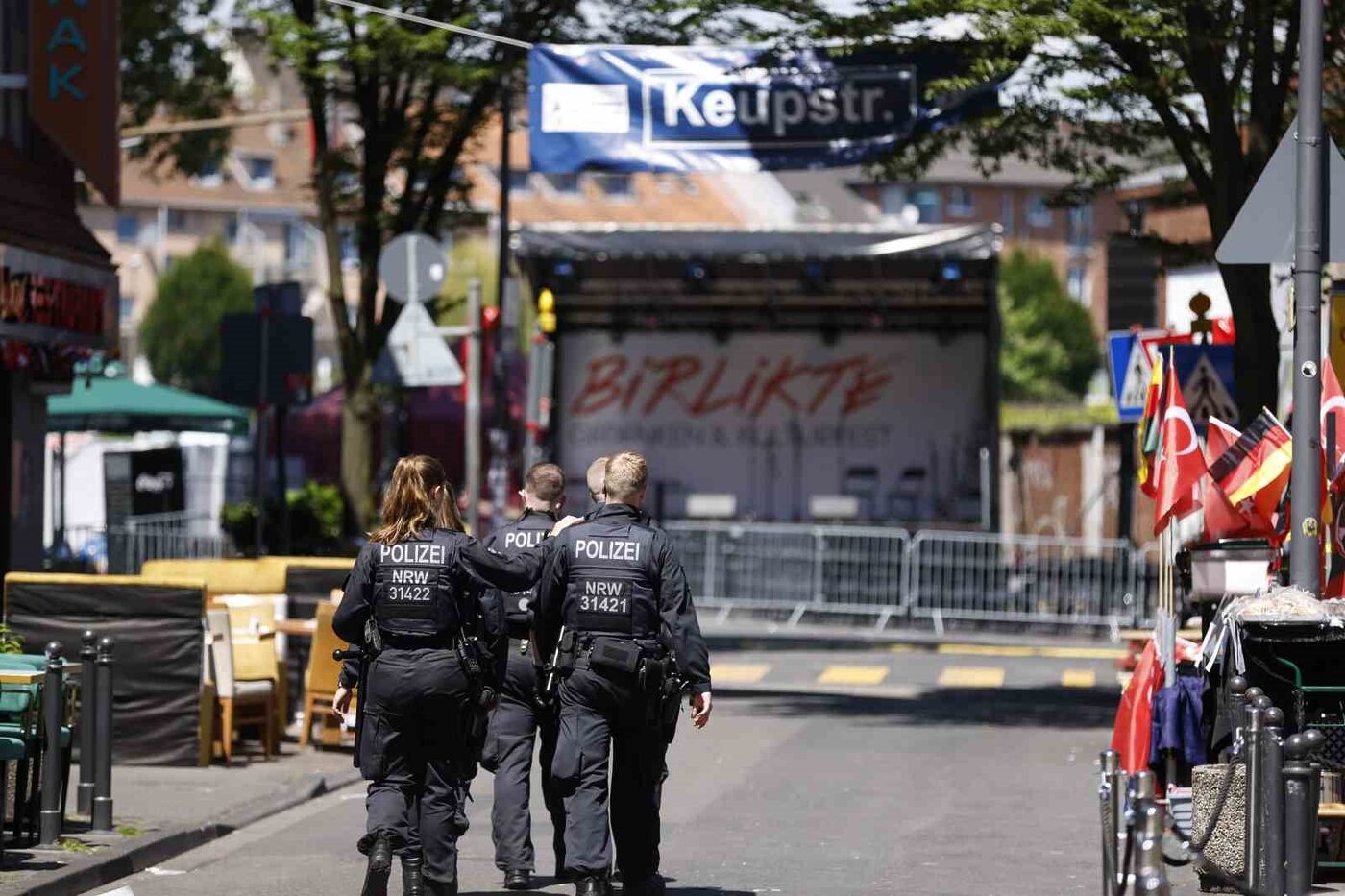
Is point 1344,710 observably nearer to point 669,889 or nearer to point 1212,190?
point 669,889

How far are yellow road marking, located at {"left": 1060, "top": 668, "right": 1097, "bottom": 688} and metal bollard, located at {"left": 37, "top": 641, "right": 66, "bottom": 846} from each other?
12.9m

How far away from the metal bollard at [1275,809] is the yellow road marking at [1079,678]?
13.4m

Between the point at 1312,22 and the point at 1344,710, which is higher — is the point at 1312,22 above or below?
above

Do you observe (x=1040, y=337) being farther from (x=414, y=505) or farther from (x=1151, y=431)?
(x=414, y=505)

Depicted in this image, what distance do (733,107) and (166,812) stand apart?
6.36 metres

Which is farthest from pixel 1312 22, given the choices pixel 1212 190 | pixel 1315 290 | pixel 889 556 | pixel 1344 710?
pixel 889 556

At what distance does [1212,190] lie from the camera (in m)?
16.8

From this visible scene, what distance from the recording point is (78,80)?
1809cm

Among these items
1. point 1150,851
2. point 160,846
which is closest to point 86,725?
point 160,846

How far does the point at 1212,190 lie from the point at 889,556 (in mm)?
12408

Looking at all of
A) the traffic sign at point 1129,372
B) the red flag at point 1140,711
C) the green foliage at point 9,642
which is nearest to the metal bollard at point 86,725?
the green foliage at point 9,642

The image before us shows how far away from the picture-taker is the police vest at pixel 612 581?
9.66 m

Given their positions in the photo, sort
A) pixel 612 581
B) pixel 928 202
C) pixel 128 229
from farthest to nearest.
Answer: pixel 928 202
pixel 128 229
pixel 612 581

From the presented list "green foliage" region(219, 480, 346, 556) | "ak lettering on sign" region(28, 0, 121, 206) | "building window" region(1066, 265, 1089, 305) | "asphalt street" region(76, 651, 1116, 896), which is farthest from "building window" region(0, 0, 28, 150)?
"building window" region(1066, 265, 1089, 305)
